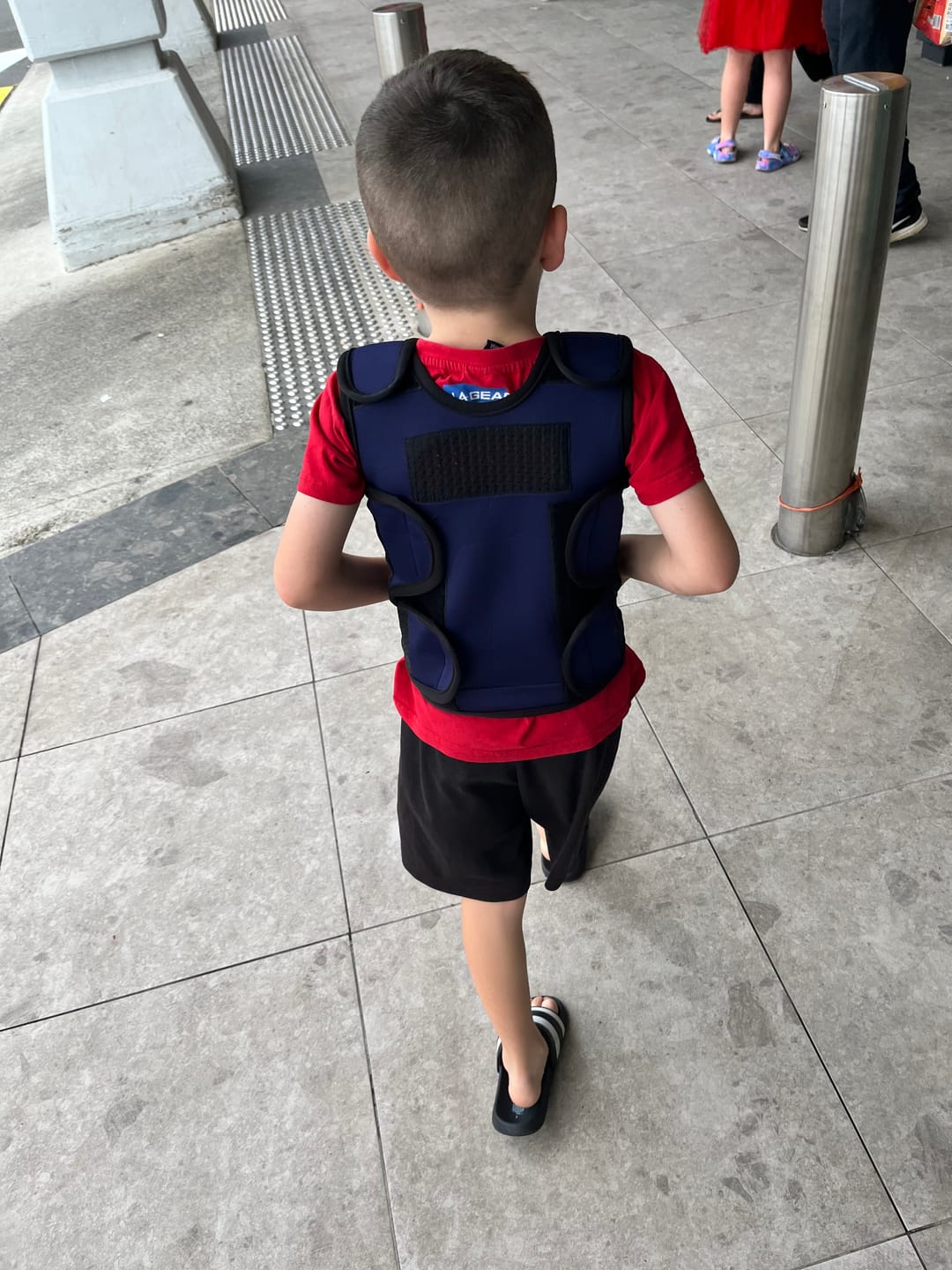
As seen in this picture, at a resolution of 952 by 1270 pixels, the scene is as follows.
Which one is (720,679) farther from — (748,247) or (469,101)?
(748,247)

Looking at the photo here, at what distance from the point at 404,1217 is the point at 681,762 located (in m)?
1.06

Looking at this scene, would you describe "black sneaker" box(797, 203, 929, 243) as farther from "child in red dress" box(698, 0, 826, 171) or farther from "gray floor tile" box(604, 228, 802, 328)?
"child in red dress" box(698, 0, 826, 171)

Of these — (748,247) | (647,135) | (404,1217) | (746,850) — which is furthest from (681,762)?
(647,135)

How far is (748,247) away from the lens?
14.1 ft

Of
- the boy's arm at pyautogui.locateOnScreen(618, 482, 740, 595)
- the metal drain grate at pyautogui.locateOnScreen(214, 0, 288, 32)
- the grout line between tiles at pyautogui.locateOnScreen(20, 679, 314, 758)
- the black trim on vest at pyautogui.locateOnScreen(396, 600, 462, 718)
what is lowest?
the metal drain grate at pyautogui.locateOnScreen(214, 0, 288, 32)

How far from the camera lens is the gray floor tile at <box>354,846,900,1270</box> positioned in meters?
1.54

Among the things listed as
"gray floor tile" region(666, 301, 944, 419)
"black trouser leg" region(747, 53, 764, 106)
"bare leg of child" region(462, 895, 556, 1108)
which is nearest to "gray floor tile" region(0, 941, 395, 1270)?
"bare leg of child" region(462, 895, 556, 1108)

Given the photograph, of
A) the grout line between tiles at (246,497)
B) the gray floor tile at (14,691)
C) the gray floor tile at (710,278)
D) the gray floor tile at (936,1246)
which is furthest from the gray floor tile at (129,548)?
the gray floor tile at (936,1246)

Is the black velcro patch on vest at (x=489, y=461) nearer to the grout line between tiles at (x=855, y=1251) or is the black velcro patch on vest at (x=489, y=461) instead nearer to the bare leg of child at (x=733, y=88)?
the grout line between tiles at (x=855, y=1251)

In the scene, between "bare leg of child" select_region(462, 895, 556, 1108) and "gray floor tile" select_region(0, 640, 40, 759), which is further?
"gray floor tile" select_region(0, 640, 40, 759)

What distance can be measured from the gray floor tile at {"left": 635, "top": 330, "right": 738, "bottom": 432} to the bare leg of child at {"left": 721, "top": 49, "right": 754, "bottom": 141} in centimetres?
193

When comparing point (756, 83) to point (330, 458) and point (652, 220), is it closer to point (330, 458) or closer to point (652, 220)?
point (652, 220)

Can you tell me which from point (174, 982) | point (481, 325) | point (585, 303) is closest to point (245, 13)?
point (585, 303)

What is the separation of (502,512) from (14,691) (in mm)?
2013
